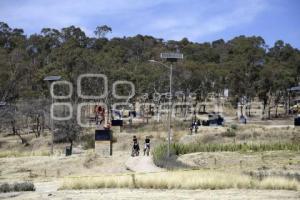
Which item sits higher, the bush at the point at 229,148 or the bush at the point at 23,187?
the bush at the point at 229,148

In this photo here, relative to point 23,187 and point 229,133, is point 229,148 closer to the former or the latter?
point 229,133

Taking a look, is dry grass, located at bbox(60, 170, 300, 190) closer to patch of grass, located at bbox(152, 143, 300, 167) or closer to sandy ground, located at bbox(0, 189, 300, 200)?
sandy ground, located at bbox(0, 189, 300, 200)

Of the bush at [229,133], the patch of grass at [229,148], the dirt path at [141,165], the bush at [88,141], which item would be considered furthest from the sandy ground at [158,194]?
the bush at [229,133]

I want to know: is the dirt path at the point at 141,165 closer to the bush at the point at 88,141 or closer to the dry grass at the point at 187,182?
the dry grass at the point at 187,182

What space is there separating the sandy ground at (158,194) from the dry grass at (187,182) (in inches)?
40.4

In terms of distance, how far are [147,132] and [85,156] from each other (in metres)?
20.0

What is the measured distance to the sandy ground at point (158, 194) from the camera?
21.3 m

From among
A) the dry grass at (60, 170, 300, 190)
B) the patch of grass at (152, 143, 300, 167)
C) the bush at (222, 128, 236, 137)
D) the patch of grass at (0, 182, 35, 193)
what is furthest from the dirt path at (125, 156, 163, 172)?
the bush at (222, 128, 236, 137)

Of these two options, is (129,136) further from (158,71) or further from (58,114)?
(158,71)

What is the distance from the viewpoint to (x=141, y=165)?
36625 millimetres

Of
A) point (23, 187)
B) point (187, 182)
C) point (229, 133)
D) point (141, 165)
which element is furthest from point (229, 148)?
point (23, 187)

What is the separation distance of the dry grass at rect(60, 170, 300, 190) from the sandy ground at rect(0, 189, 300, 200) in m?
1.02

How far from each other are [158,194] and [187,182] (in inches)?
112

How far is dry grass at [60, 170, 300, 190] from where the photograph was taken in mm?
24312
